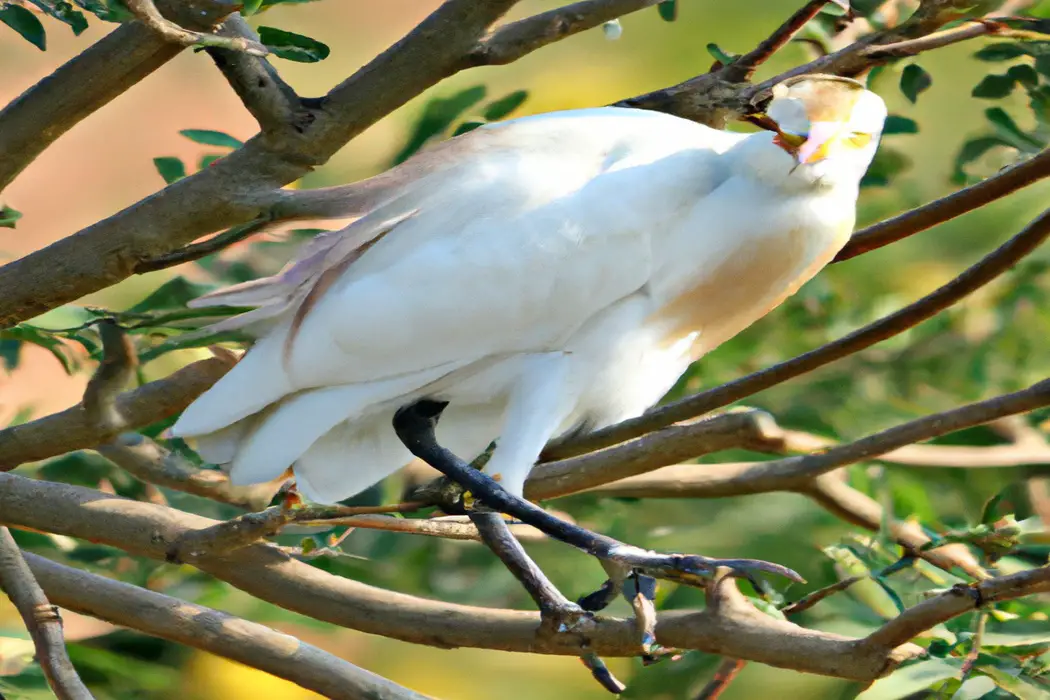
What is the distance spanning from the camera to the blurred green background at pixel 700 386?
131cm

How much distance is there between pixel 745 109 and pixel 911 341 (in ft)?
3.01

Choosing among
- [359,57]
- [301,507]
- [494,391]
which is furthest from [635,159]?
[359,57]

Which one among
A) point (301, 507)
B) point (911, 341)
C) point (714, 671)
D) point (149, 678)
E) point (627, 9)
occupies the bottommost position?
point (911, 341)

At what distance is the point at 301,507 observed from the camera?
873 millimetres

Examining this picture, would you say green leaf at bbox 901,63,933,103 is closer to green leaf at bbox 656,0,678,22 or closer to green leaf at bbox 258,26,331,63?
green leaf at bbox 656,0,678,22

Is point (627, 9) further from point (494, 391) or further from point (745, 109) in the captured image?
point (494, 391)

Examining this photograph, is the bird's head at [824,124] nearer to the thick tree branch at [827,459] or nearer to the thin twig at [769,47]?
the thin twig at [769,47]

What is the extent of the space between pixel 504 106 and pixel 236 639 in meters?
0.48

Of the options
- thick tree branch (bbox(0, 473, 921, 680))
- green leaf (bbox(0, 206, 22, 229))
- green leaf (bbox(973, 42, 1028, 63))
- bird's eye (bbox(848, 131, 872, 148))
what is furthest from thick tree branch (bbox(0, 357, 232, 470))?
green leaf (bbox(973, 42, 1028, 63))

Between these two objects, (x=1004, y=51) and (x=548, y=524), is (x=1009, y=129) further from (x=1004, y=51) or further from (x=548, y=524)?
(x=548, y=524)

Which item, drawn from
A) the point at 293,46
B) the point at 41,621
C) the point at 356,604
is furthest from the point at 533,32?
the point at 41,621

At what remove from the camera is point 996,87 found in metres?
1.15

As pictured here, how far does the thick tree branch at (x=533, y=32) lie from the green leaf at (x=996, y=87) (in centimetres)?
48

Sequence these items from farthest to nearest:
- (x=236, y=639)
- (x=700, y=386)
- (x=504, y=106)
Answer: (x=700, y=386), (x=504, y=106), (x=236, y=639)
